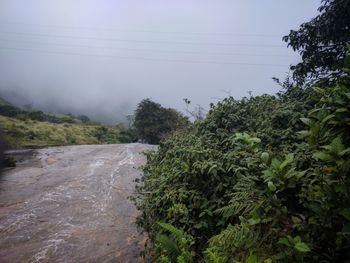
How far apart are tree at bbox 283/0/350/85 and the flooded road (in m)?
4.83

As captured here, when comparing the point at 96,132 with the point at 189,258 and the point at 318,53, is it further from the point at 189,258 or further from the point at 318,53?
the point at 189,258

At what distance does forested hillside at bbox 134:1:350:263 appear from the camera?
6.82 feet

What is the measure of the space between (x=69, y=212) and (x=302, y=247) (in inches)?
260

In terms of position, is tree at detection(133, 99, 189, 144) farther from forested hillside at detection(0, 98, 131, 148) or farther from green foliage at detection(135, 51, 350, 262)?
green foliage at detection(135, 51, 350, 262)

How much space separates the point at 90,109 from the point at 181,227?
7739 inches

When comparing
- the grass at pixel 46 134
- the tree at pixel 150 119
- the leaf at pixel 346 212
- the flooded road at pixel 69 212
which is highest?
the tree at pixel 150 119

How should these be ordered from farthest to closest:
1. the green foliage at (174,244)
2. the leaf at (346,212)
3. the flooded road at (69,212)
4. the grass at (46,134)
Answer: the grass at (46,134), the flooded road at (69,212), the green foliage at (174,244), the leaf at (346,212)

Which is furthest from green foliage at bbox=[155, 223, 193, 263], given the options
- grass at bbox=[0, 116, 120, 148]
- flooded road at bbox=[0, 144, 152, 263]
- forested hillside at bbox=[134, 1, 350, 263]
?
grass at bbox=[0, 116, 120, 148]

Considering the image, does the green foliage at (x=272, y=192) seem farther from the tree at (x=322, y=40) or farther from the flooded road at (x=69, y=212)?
the tree at (x=322, y=40)

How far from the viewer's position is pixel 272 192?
2326 millimetres

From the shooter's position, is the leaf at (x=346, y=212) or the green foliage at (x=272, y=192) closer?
the leaf at (x=346, y=212)

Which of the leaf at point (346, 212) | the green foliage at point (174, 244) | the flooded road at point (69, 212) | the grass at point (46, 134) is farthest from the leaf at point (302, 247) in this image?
the grass at point (46, 134)

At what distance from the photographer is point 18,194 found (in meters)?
9.24

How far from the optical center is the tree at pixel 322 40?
22.3 ft
